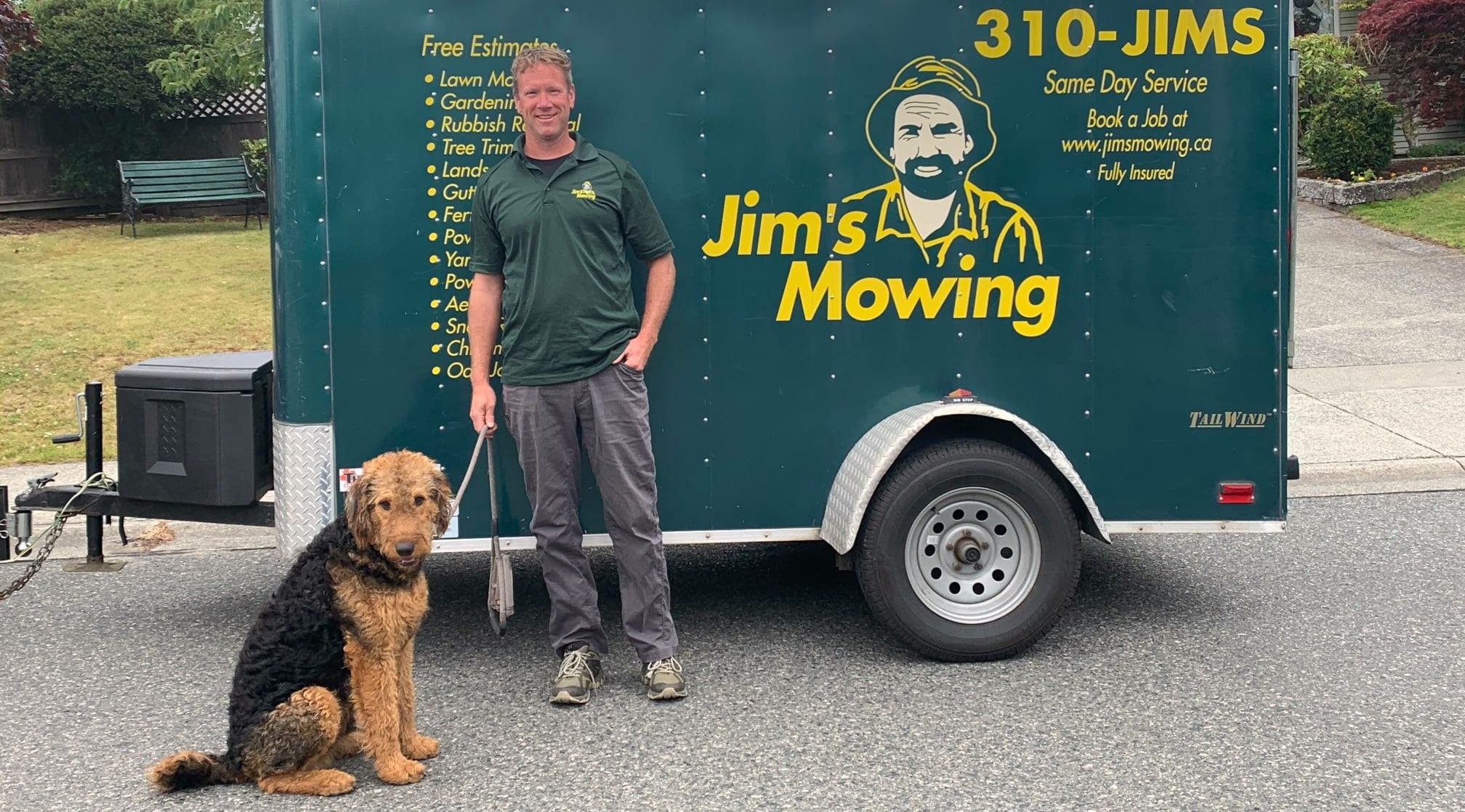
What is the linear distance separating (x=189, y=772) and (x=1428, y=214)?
15175 mm

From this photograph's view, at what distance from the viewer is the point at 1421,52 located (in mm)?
18016

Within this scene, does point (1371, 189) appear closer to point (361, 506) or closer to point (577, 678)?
point (577, 678)

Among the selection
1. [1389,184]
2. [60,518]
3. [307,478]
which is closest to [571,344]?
[307,478]

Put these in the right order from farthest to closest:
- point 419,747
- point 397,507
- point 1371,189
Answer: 1. point 1371,189
2. point 419,747
3. point 397,507

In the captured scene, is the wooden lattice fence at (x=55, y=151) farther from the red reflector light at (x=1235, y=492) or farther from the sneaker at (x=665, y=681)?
the red reflector light at (x=1235, y=492)

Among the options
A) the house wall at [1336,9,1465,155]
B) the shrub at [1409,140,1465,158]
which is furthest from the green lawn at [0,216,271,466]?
the house wall at [1336,9,1465,155]

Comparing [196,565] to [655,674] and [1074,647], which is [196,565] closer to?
[655,674]

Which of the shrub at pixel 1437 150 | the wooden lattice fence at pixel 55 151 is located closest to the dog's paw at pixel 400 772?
the wooden lattice fence at pixel 55 151

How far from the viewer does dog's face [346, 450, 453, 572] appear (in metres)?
3.93

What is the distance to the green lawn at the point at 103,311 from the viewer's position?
9.55 metres

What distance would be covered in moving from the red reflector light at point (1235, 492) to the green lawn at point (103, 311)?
650cm

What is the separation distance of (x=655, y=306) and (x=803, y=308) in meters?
0.60

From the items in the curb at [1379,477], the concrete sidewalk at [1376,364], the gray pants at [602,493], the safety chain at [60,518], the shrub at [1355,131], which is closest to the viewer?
the gray pants at [602,493]

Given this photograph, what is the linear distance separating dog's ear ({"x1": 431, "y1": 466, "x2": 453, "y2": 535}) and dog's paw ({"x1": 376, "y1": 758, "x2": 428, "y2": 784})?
2.25 ft
